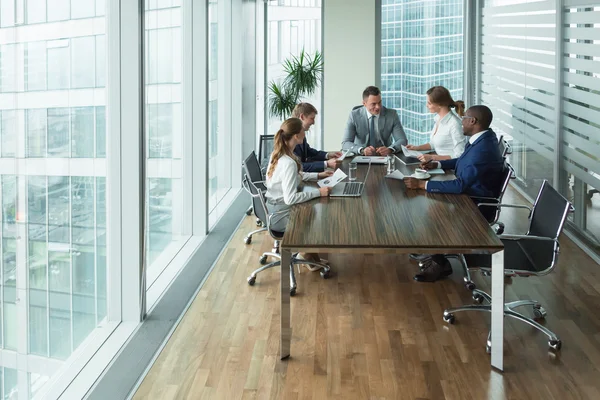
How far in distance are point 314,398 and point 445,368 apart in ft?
2.72

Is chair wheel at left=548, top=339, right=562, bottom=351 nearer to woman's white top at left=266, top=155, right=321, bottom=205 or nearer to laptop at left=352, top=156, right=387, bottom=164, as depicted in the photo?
woman's white top at left=266, top=155, right=321, bottom=205

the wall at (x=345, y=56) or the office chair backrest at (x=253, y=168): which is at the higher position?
the wall at (x=345, y=56)

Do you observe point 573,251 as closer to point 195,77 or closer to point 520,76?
point 520,76

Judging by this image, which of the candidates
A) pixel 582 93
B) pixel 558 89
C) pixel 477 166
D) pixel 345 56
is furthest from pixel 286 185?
pixel 345 56

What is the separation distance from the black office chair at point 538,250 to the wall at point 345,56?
5753 millimetres

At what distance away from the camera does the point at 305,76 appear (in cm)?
1083

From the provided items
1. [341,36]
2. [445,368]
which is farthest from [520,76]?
[445,368]

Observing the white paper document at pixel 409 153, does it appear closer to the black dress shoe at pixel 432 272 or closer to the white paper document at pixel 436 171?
the white paper document at pixel 436 171

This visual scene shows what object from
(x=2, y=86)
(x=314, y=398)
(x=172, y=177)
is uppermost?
(x=2, y=86)

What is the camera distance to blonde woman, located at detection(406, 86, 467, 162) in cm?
691

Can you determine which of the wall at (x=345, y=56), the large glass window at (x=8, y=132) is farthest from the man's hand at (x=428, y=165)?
the wall at (x=345, y=56)

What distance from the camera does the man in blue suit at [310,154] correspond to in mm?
6484

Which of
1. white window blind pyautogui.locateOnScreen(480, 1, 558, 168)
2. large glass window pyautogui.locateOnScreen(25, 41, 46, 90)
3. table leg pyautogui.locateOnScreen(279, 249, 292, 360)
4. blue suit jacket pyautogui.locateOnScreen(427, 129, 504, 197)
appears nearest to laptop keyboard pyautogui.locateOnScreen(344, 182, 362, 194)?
blue suit jacket pyautogui.locateOnScreen(427, 129, 504, 197)

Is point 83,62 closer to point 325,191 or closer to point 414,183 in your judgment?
point 325,191
